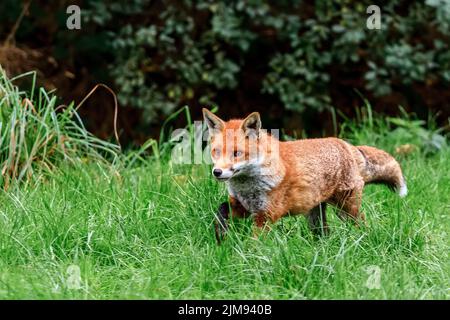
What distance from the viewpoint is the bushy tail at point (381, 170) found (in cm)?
Answer: 518

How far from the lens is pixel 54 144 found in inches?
238

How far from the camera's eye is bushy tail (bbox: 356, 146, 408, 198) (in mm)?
5180

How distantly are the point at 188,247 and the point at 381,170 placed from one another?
139cm

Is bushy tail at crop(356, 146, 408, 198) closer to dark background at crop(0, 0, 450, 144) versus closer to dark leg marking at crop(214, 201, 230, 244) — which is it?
dark leg marking at crop(214, 201, 230, 244)

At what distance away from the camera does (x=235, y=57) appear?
8.90m

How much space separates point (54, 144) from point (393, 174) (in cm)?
238

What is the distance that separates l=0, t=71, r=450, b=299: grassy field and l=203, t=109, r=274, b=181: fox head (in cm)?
35

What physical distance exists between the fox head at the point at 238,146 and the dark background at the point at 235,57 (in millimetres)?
3378

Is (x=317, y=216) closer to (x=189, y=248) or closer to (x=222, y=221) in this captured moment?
(x=222, y=221)

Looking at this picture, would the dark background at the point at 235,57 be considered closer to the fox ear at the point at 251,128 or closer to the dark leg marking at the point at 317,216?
the dark leg marking at the point at 317,216

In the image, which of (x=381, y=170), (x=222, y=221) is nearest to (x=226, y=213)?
(x=222, y=221)

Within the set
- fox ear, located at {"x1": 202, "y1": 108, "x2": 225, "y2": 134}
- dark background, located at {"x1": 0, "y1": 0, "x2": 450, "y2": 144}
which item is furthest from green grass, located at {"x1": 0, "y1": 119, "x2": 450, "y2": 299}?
dark background, located at {"x1": 0, "y1": 0, "x2": 450, "y2": 144}
